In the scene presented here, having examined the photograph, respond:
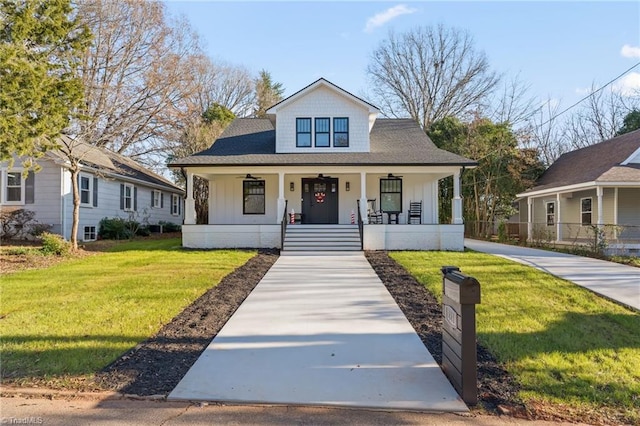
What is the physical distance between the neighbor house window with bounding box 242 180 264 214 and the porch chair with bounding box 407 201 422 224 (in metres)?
6.16

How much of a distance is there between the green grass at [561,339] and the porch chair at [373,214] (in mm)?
7886

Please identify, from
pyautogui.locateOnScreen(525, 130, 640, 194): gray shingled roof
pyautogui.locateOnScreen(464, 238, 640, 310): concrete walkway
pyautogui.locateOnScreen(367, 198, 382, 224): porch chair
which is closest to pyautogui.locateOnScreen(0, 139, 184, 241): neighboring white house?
pyautogui.locateOnScreen(367, 198, 382, 224): porch chair

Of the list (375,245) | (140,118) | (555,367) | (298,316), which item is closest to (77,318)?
(298,316)

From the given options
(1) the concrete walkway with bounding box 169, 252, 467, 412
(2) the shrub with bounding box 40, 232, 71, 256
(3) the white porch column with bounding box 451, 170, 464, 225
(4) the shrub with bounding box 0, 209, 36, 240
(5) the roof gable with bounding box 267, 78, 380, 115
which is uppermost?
(5) the roof gable with bounding box 267, 78, 380, 115

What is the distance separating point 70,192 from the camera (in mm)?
17172

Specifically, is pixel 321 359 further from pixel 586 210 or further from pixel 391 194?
pixel 586 210

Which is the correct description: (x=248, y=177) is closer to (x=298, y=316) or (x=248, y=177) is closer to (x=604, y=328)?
(x=298, y=316)

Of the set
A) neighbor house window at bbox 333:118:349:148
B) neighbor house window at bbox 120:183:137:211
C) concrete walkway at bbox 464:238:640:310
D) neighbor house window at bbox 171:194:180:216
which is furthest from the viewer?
neighbor house window at bbox 171:194:180:216

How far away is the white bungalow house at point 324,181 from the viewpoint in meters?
15.3

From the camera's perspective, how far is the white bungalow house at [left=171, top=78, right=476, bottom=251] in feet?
50.1

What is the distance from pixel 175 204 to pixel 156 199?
10.5ft

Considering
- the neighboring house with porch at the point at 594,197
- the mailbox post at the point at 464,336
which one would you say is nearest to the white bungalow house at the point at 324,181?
the neighboring house with porch at the point at 594,197

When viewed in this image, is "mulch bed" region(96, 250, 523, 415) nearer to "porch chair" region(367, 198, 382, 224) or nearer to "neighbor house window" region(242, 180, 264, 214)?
"porch chair" region(367, 198, 382, 224)

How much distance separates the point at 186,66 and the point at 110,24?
561 cm
